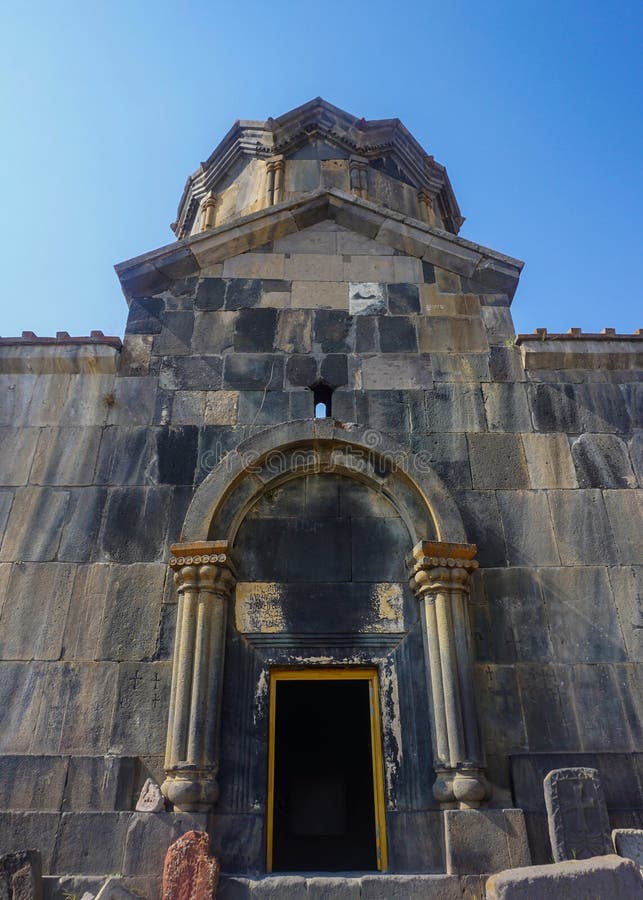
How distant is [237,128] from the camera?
8625 mm

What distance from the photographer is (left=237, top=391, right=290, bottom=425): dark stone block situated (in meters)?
5.05

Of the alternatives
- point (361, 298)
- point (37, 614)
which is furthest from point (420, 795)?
point (361, 298)

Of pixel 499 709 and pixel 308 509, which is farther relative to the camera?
pixel 308 509

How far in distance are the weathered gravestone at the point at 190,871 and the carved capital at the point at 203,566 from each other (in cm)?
146

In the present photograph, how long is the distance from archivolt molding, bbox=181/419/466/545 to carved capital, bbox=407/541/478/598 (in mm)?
101

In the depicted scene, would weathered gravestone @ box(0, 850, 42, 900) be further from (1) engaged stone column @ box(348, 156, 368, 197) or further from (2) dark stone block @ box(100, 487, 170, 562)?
(1) engaged stone column @ box(348, 156, 368, 197)

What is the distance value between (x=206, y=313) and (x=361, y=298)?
1.40 metres

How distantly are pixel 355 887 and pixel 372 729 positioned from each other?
940 mm

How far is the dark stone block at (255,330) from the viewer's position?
211 inches

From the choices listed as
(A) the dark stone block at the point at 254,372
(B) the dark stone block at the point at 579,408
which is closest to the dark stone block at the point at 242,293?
(A) the dark stone block at the point at 254,372

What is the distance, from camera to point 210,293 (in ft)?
18.6

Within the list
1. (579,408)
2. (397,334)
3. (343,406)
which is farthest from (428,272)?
(579,408)

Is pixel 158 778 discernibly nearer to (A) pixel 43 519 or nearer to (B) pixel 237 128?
(A) pixel 43 519

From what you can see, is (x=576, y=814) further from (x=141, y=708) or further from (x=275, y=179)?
(x=275, y=179)
